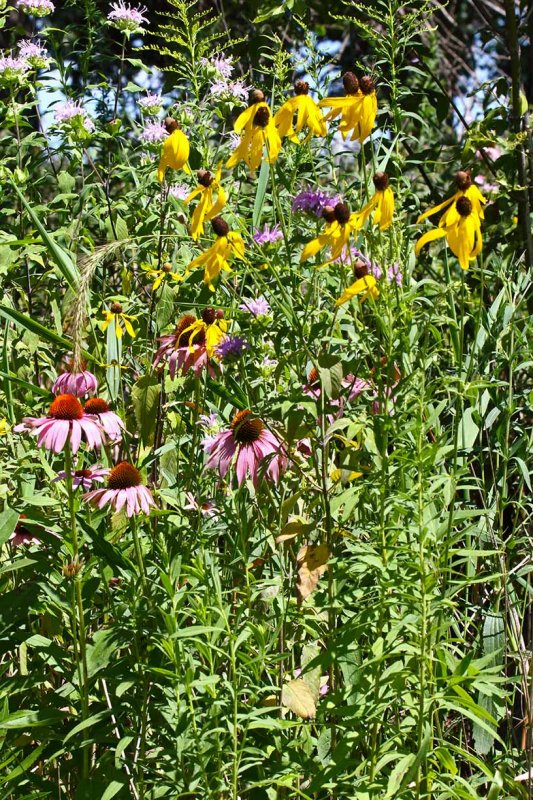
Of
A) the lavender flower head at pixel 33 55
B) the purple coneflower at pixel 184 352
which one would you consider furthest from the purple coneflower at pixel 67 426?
the lavender flower head at pixel 33 55

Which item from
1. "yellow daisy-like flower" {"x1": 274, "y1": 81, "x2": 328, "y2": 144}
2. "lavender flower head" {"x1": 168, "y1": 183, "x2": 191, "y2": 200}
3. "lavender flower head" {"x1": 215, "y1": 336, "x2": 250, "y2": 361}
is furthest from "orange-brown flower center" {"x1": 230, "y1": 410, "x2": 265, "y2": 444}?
"lavender flower head" {"x1": 168, "y1": 183, "x2": 191, "y2": 200}

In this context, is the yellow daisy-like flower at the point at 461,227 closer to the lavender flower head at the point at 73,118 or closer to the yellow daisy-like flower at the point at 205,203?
the yellow daisy-like flower at the point at 205,203

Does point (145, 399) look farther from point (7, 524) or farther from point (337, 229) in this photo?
point (337, 229)

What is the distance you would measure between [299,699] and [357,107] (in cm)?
93

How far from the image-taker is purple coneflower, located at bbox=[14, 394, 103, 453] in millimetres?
1620

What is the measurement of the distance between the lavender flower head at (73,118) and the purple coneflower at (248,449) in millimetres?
1180

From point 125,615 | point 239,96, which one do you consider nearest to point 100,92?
point 239,96

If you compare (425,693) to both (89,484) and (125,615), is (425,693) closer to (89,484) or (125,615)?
(125,615)

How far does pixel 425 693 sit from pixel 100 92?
2.36 metres

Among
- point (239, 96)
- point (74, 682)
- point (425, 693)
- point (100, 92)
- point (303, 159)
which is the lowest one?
point (425, 693)

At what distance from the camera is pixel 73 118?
2623 mm

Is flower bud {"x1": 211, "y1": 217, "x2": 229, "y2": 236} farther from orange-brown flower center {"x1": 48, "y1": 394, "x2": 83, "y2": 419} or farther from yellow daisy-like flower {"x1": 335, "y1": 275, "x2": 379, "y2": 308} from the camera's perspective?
orange-brown flower center {"x1": 48, "y1": 394, "x2": 83, "y2": 419}

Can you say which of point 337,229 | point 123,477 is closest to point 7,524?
point 123,477

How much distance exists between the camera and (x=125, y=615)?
1.83m
